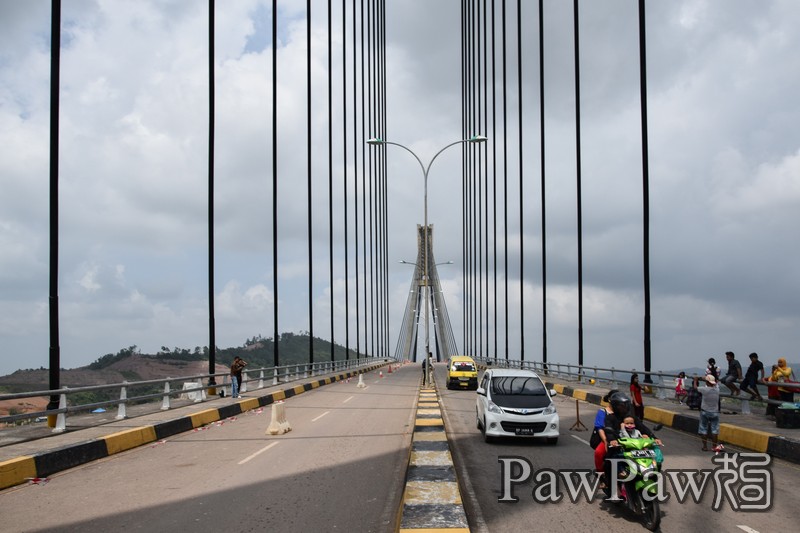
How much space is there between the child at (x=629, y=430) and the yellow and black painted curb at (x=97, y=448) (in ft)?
28.2

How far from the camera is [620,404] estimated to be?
8391 millimetres

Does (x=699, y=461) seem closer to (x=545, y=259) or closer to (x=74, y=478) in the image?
(x=74, y=478)

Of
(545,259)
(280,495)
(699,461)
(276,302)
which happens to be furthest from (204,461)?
(545,259)

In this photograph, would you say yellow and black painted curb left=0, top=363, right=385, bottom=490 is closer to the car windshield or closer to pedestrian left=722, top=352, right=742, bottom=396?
the car windshield

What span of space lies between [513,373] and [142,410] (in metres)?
10.6

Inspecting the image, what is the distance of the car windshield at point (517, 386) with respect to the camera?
14656 millimetres

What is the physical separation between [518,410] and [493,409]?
1.71 ft

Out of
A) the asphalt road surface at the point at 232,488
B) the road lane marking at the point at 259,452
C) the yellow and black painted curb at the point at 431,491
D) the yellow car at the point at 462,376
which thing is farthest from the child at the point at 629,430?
the yellow car at the point at 462,376

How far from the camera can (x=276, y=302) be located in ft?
118

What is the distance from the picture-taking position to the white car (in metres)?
13.4

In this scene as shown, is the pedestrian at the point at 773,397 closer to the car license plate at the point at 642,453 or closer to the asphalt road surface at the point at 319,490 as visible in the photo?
the asphalt road surface at the point at 319,490

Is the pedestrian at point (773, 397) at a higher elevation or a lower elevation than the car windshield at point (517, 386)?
lower

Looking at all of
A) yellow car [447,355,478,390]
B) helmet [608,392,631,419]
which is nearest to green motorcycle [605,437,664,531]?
helmet [608,392,631,419]

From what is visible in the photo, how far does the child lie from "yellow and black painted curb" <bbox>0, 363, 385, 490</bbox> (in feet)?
28.2
